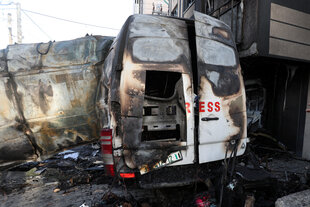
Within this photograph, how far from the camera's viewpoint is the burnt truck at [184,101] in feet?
7.50

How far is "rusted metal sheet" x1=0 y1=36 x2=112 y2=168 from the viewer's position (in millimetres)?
3344

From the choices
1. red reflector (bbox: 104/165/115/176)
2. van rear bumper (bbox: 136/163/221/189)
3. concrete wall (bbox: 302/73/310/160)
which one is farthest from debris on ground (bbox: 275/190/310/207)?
concrete wall (bbox: 302/73/310/160)

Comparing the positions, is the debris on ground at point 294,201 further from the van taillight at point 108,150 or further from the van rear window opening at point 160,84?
the van rear window opening at point 160,84

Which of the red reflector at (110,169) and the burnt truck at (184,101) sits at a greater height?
the burnt truck at (184,101)

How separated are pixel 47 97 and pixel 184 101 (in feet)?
8.81

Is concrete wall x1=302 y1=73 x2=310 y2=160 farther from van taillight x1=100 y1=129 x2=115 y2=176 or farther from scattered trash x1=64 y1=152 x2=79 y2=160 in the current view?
scattered trash x1=64 y1=152 x2=79 y2=160

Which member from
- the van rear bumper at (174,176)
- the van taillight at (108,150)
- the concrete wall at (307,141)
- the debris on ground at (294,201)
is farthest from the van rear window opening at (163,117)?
the concrete wall at (307,141)

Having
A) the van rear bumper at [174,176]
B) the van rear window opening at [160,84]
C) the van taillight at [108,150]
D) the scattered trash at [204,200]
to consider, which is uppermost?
the van rear window opening at [160,84]

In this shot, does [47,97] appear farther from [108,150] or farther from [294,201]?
[294,201]

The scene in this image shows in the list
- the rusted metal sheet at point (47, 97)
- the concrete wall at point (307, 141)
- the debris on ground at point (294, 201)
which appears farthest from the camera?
the concrete wall at point (307, 141)

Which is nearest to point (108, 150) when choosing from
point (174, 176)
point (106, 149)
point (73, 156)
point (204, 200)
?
point (106, 149)

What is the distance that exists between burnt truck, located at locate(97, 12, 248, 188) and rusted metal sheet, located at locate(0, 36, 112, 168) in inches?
51.5

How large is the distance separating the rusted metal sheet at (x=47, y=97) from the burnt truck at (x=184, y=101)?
131cm

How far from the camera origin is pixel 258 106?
6.08 m
